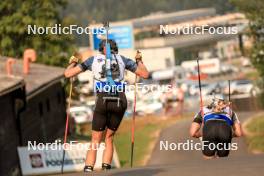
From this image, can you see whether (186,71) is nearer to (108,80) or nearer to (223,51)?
(223,51)

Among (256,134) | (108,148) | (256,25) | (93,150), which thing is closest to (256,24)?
(256,25)

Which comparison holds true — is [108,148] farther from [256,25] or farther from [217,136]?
[256,25]

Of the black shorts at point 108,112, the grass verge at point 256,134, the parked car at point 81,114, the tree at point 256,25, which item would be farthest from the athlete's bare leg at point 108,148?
the parked car at point 81,114

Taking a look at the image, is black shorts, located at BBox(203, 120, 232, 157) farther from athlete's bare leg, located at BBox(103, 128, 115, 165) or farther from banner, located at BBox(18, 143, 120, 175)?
banner, located at BBox(18, 143, 120, 175)

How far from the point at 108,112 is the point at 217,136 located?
9.29 ft

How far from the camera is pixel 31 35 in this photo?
173 ft

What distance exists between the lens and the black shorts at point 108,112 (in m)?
12.7

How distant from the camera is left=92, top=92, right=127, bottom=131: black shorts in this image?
1266 centimetres

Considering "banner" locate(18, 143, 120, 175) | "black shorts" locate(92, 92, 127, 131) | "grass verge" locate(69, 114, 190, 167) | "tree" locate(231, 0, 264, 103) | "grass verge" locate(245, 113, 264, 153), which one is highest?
"tree" locate(231, 0, 264, 103)

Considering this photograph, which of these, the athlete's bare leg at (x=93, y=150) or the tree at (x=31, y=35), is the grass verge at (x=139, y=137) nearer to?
the tree at (x=31, y=35)

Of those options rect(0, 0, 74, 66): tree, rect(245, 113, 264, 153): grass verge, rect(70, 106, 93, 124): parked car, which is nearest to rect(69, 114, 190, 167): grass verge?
rect(70, 106, 93, 124): parked car

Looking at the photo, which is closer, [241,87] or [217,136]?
[217,136]

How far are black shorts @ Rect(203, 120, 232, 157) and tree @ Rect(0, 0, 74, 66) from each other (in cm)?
3691

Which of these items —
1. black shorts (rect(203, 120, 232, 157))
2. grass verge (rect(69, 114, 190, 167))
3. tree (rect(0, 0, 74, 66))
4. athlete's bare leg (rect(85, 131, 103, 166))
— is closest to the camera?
athlete's bare leg (rect(85, 131, 103, 166))
